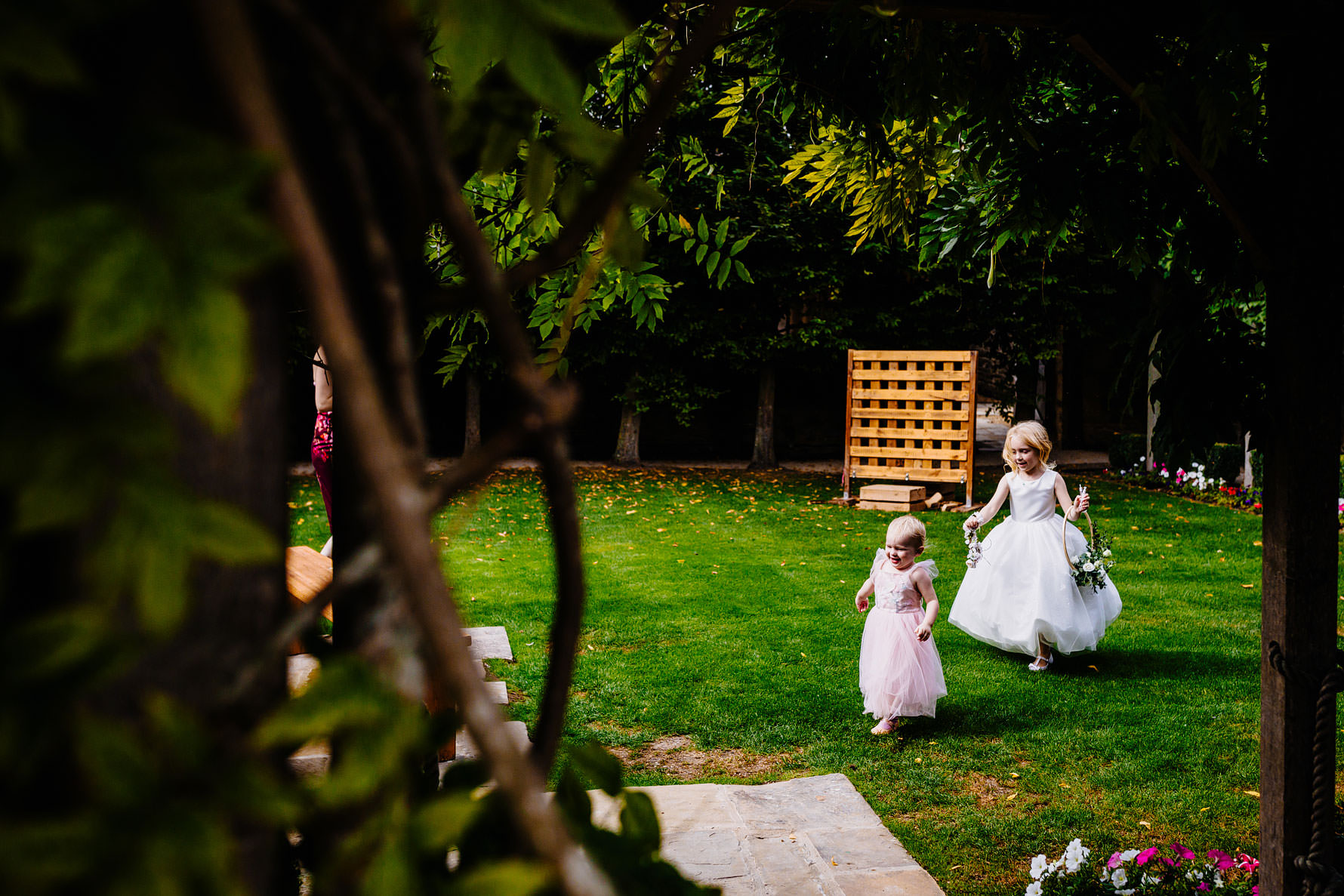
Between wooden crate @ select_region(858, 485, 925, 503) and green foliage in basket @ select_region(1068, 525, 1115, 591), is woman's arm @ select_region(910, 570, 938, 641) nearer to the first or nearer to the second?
green foliage in basket @ select_region(1068, 525, 1115, 591)

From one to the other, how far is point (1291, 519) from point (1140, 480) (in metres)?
13.2

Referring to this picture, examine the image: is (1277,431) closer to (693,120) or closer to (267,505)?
(267,505)

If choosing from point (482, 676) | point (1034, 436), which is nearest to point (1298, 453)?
point (482, 676)

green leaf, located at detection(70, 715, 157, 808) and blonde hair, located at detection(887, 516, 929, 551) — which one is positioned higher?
green leaf, located at detection(70, 715, 157, 808)

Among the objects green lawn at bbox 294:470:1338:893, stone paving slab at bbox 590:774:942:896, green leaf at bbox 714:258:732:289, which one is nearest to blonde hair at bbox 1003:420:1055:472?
green lawn at bbox 294:470:1338:893

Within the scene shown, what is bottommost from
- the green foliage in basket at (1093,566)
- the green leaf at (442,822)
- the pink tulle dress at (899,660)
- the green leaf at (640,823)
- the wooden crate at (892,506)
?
the pink tulle dress at (899,660)

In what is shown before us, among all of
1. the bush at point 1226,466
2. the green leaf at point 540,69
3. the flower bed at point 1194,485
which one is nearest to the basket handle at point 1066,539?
the green leaf at point 540,69

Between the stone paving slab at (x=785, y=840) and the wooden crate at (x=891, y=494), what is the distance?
29.2 ft

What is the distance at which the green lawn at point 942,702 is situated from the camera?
13.0 ft

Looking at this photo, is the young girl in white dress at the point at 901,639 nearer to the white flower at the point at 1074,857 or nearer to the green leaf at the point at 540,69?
the white flower at the point at 1074,857

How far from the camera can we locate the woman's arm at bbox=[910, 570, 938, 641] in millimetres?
4828

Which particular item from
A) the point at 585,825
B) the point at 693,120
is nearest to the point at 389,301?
the point at 585,825

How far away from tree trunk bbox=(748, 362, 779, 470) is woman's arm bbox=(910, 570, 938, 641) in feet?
38.7

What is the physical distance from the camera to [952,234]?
11.9ft
